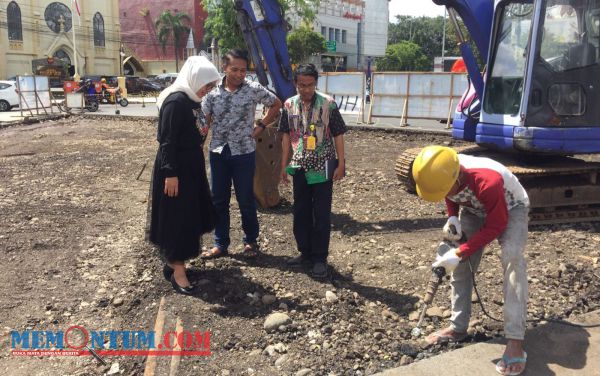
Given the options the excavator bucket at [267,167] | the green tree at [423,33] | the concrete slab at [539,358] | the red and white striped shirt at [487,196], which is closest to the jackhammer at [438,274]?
the red and white striped shirt at [487,196]

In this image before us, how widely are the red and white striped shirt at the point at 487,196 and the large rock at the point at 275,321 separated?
134 cm

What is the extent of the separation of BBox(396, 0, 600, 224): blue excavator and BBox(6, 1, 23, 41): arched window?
4794 centimetres

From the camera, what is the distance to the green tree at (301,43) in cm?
4675

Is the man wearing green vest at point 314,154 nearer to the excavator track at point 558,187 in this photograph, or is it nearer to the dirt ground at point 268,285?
the dirt ground at point 268,285

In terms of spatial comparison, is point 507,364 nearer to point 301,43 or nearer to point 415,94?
point 415,94

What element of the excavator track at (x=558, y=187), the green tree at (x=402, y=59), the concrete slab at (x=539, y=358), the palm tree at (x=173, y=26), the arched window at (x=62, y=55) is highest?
the palm tree at (x=173, y=26)

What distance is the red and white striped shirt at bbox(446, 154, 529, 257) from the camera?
282 centimetres

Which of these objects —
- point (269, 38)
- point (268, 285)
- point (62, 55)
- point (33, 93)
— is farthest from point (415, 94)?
point (62, 55)

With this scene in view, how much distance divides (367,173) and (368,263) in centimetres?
411

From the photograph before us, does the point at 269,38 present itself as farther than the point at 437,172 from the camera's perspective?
Yes

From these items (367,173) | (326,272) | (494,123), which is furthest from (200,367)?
(367,173)

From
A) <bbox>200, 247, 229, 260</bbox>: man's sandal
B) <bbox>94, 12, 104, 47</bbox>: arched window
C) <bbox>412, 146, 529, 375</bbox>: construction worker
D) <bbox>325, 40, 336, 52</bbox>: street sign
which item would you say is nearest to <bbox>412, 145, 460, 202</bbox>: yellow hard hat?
<bbox>412, 146, 529, 375</bbox>: construction worker

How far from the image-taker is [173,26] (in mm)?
55688

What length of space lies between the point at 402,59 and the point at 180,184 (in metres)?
69.3
